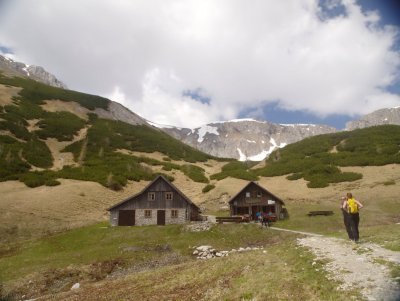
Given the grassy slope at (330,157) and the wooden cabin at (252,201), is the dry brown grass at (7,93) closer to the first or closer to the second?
the grassy slope at (330,157)

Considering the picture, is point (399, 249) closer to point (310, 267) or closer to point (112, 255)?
point (310, 267)

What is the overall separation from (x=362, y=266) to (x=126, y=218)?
126 ft

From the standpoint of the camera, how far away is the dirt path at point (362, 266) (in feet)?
36.3

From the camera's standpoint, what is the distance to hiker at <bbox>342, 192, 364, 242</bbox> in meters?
18.2

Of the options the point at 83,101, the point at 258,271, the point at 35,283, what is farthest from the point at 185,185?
the point at 83,101

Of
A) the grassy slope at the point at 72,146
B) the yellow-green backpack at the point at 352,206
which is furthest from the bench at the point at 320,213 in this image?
the grassy slope at the point at 72,146

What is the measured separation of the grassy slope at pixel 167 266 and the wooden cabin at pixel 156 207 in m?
4.96

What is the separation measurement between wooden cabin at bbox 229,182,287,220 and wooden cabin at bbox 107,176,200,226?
→ 8.66m

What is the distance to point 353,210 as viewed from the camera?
717 inches

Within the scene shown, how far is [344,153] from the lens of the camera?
77312 mm

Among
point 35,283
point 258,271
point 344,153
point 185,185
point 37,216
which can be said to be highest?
point 344,153

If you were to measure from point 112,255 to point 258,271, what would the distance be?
67.8 ft

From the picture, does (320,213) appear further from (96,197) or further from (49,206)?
(49,206)

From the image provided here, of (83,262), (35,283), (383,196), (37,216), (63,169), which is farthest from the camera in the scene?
(63,169)
